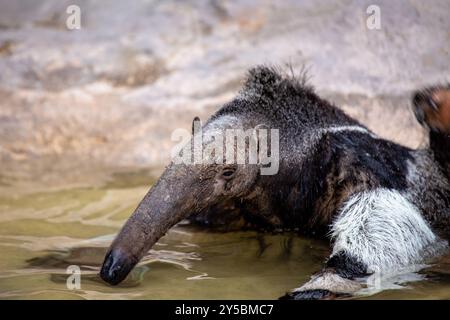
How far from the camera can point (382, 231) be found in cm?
512

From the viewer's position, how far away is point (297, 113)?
5.66 m

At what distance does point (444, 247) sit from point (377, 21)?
4.12 m

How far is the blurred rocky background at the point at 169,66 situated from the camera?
339 inches

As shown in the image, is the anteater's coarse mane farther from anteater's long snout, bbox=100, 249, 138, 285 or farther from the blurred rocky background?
the blurred rocky background

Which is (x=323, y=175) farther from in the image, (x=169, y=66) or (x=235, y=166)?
(x=169, y=66)

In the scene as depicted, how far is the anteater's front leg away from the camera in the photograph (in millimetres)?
4691

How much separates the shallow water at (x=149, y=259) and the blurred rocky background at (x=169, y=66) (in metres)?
1.40

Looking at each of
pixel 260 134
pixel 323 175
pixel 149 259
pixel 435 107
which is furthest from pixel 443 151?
pixel 149 259

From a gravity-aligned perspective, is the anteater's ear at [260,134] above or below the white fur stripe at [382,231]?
above

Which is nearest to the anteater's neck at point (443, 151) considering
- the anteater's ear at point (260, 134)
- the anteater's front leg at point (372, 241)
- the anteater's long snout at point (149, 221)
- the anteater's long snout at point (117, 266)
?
the anteater's front leg at point (372, 241)

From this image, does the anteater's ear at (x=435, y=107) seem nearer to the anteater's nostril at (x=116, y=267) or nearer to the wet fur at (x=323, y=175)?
the wet fur at (x=323, y=175)

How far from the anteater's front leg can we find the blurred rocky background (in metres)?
2.82
